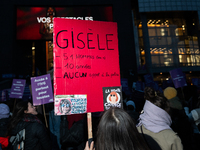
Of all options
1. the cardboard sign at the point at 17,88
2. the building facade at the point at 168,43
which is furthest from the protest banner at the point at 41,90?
the building facade at the point at 168,43

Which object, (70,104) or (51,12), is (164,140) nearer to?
(70,104)

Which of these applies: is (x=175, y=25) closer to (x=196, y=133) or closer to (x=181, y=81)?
Result: (x=181, y=81)

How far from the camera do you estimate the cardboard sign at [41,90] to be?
4614 millimetres

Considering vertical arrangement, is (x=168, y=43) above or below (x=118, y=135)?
above

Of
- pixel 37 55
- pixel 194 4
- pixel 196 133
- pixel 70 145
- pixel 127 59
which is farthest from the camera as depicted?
pixel 37 55

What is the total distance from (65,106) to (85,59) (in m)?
0.81

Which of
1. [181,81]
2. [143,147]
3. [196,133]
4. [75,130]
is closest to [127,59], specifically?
[181,81]

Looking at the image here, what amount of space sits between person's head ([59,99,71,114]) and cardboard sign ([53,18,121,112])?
0.12 meters

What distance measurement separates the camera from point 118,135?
3.83 ft

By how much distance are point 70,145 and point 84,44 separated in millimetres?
1664

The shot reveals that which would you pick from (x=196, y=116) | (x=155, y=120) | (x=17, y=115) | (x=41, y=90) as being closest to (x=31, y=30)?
(x=41, y=90)

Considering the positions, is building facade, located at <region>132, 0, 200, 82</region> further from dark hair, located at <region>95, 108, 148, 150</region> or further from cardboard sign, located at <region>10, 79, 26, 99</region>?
dark hair, located at <region>95, 108, 148, 150</region>

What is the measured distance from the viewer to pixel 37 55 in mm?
22562

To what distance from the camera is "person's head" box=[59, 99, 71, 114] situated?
7.39 feet
